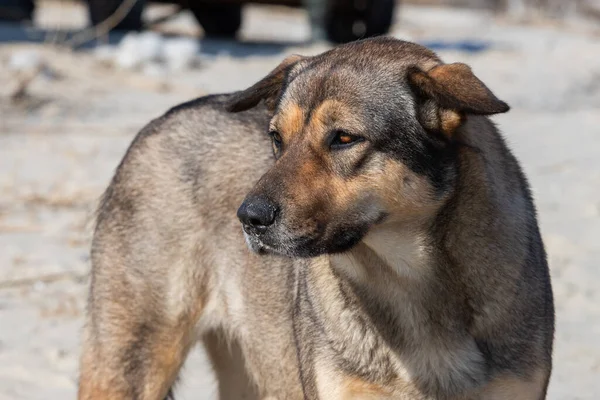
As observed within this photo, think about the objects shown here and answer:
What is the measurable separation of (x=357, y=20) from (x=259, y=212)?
15665 mm

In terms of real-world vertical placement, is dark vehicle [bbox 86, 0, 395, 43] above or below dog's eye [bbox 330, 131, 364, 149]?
below

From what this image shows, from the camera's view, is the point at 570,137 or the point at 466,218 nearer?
the point at 466,218

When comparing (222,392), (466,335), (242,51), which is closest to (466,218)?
(466,335)

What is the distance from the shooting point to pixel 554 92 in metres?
15.7

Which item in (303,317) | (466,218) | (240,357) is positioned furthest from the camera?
(240,357)

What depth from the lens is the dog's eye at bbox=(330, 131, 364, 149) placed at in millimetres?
3984

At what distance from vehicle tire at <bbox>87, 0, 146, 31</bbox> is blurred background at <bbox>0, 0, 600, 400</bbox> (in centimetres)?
2

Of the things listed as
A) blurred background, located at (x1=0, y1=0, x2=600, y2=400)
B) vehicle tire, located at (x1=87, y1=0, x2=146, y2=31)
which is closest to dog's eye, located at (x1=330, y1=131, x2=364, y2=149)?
blurred background, located at (x1=0, y1=0, x2=600, y2=400)

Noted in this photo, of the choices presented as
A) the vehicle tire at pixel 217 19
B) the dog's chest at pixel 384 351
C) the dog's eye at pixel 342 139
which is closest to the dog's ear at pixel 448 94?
the dog's eye at pixel 342 139

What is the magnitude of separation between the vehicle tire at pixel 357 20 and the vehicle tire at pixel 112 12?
3.21 meters

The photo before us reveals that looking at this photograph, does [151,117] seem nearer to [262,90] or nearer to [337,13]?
[337,13]

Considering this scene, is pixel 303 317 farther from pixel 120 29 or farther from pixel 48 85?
pixel 120 29

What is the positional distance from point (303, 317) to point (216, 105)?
1.37 m

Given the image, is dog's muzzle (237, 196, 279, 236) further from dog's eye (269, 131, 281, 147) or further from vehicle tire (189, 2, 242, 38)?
vehicle tire (189, 2, 242, 38)
